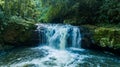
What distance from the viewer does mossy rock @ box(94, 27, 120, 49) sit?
10984 mm

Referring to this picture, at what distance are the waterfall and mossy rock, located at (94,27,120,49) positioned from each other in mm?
1384

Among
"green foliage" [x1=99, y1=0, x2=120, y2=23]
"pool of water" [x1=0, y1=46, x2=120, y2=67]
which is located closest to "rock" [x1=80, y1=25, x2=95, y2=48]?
"pool of water" [x1=0, y1=46, x2=120, y2=67]

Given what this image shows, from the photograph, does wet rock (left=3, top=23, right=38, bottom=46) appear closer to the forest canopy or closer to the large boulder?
the large boulder

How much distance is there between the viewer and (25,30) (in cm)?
1287

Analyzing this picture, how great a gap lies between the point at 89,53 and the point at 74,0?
5.99 m

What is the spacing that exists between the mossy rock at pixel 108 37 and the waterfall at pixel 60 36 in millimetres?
1384

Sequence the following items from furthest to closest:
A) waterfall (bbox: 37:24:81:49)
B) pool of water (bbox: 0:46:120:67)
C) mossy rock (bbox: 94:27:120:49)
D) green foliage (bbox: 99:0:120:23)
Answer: green foliage (bbox: 99:0:120:23), waterfall (bbox: 37:24:81:49), mossy rock (bbox: 94:27:120:49), pool of water (bbox: 0:46:120:67)

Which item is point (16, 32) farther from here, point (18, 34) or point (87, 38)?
point (87, 38)

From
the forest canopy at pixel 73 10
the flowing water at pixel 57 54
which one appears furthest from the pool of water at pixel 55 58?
the forest canopy at pixel 73 10

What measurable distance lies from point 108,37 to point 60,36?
122 inches

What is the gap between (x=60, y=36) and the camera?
13.2m

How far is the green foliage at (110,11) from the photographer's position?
13.8 metres

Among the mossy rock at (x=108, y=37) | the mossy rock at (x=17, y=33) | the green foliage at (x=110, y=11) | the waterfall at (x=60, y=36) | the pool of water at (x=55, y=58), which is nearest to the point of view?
the pool of water at (x=55, y=58)

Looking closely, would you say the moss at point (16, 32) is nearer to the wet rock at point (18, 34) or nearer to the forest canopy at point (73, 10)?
the wet rock at point (18, 34)
